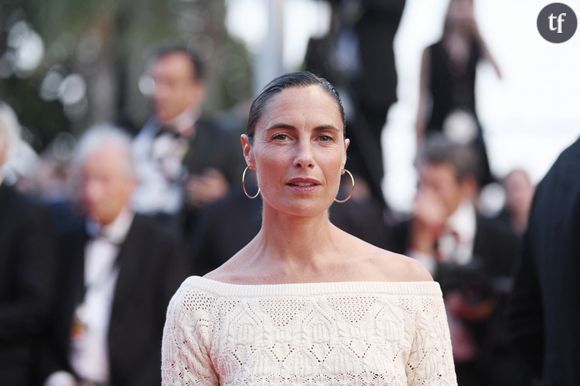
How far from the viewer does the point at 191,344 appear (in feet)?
11.7

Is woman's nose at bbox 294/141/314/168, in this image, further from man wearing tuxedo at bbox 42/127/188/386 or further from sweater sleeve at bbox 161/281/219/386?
man wearing tuxedo at bbox 42/127/188/386

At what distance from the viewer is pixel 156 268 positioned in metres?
6.52

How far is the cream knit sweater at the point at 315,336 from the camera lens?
11.1 ft

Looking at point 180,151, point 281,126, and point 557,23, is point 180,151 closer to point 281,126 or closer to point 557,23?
point 557,23

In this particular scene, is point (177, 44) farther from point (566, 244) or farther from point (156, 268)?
point (566, 244)

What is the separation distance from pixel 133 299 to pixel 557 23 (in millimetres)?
2881

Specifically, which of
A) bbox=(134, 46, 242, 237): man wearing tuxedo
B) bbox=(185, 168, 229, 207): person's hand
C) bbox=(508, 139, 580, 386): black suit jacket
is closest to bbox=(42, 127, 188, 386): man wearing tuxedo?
bbox=(134, 46, 242, 237): man wearing tuxedo

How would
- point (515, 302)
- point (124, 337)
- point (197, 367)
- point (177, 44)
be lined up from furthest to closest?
point (177, 44), point (124, 337), point (515, 302), point (197, 367)

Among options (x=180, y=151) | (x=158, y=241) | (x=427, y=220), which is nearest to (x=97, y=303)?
(x=158, y=241)

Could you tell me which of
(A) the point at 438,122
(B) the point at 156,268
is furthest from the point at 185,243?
(A) the point at 438,122

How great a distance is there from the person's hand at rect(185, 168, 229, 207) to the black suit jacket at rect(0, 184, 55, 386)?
3.48 ft

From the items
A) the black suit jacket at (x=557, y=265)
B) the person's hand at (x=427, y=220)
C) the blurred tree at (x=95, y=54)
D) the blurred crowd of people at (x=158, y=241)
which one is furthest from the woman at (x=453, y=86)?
the blurred tree at (x=95, y=54)

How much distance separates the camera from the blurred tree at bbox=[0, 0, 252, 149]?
73.7ft

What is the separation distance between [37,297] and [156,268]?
741mm
